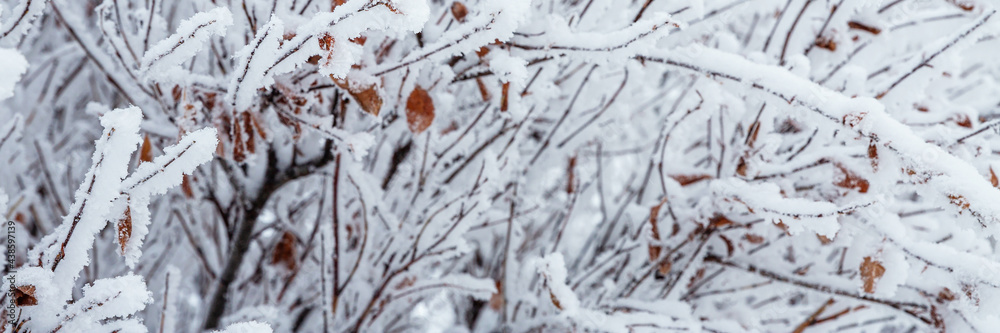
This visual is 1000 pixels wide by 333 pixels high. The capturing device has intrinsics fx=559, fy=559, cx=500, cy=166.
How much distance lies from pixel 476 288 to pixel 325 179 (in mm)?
559

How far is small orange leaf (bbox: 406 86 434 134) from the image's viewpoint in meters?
1.22

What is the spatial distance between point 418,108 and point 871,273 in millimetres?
1055

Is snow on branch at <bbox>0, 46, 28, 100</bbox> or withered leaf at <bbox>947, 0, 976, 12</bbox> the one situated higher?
withered leaf at <bbox>947, 0, 976, 12</bbox>

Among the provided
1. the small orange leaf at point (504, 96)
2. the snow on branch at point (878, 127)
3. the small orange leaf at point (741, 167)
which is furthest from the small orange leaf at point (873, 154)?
the small orange leaf at point (504, 96)

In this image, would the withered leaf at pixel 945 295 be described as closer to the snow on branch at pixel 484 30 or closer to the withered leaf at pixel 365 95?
the snow on branch at pixel 484 30

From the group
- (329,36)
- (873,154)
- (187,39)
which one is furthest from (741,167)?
(187,39)

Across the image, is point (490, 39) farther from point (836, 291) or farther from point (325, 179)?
point (836, 291)

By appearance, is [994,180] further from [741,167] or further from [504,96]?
[504,96]

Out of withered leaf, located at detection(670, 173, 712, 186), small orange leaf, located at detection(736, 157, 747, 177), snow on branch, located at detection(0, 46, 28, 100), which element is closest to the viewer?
snow on branch, located at detection(0, 46, 28, 100)

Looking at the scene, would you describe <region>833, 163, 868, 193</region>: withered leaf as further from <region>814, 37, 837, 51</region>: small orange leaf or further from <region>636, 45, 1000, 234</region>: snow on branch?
<region>814, 37, 837, 51</region>: small orange leaf

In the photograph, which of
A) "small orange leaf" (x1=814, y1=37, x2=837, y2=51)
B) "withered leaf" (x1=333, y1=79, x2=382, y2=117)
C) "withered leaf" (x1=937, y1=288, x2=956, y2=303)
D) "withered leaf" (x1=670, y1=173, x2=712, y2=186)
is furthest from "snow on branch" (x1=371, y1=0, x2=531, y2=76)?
"withered leaf" (x1=937, y1=288, x2=956, y2=303)

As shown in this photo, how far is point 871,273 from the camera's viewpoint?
122cm

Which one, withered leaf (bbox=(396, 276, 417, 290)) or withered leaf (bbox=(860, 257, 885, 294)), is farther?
withered leaf (bbox=(396, 276, 417, 290))

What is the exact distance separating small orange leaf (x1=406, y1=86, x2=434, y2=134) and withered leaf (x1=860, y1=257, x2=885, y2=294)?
1.02m
